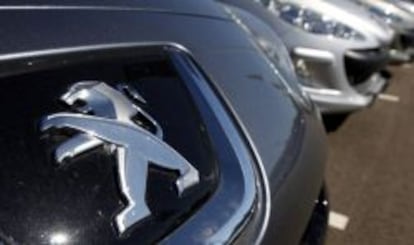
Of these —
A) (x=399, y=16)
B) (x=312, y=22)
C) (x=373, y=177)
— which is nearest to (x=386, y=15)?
(x=399, y=16)

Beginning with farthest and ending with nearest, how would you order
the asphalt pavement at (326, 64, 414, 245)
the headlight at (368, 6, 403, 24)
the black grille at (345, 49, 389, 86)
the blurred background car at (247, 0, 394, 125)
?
the headlight at (368, 6, 403, 24), the black grille at (345, 49, 389, 86), the blurred background car at (247, 0, 394, 125), the asphalt pavement at (326, 64, 414, 245)

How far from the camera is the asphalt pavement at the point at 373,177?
352 centimetres

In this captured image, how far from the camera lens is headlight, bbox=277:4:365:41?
14.2ft

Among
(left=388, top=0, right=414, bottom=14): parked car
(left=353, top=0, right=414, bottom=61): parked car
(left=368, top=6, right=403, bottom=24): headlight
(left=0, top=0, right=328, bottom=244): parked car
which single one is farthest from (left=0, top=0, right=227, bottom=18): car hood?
(left=388, top=0, right=414, bottom=14): parked car

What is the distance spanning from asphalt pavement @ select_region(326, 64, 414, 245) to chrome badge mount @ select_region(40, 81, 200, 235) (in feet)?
7.04

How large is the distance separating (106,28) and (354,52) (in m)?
3.33

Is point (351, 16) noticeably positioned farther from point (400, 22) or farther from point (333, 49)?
point (400, 22)

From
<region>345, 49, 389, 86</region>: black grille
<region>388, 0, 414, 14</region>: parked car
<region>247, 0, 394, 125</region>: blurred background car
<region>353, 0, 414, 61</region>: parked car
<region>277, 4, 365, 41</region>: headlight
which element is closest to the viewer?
<region>247, 0, 394, 125</region>: blurred background car

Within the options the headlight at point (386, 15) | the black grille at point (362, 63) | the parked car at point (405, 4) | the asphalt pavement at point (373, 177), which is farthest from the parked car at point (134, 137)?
the parked car at point (405, 4)

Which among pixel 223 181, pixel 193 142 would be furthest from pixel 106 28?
pixel 223 181

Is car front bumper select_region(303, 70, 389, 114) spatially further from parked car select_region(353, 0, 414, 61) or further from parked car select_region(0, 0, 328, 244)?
parked car select_region(353, 0, 414, 61)

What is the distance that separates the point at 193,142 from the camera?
4.51ft

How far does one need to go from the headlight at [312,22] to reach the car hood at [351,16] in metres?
0.05

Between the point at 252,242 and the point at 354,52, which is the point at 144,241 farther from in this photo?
the point at 354,52
